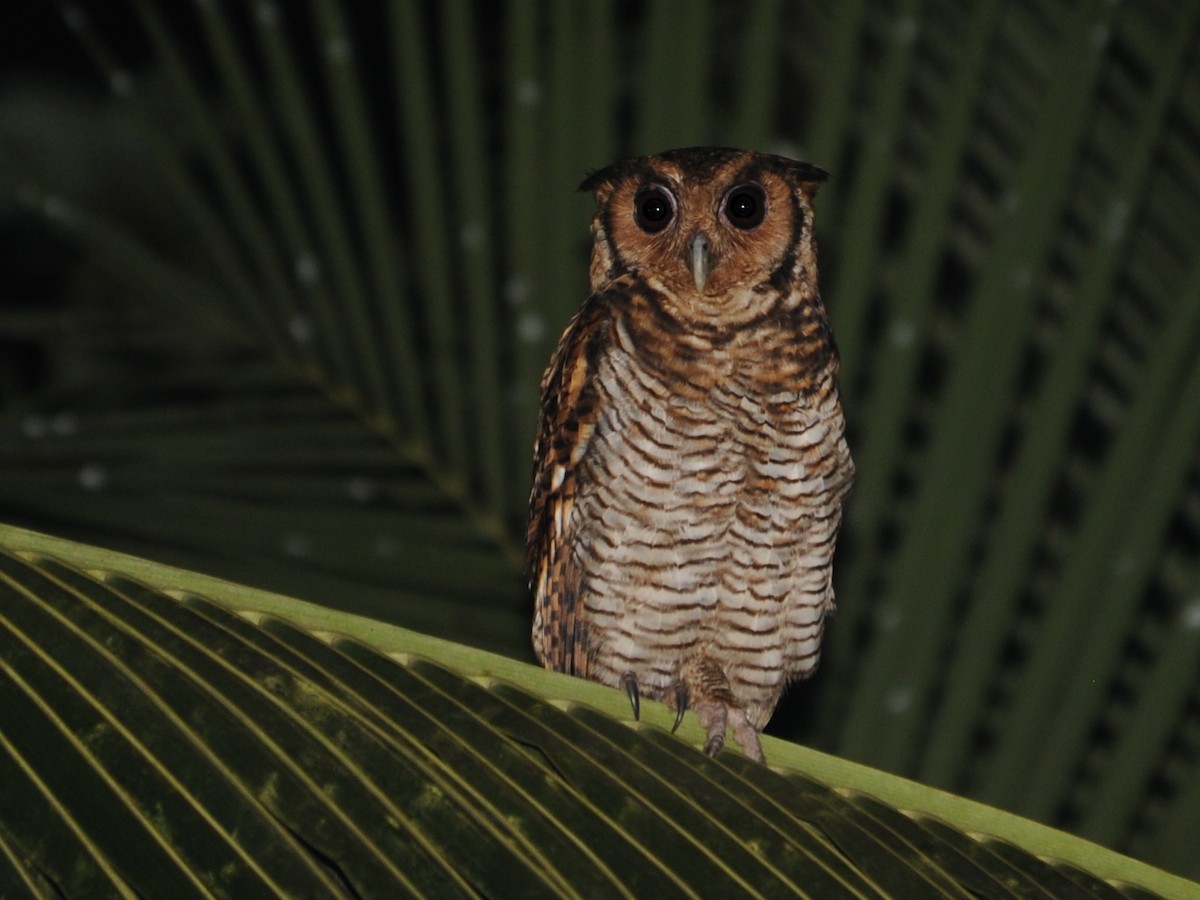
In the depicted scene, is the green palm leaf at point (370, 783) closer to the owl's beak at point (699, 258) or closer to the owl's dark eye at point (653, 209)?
the owl's beak at point (699, 258)

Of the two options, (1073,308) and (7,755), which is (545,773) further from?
(1073,308)

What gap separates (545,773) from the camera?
97 cm

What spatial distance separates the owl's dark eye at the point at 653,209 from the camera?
2035 mm

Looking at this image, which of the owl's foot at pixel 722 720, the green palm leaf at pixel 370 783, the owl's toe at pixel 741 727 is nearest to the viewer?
the green palm leaf at pixel 370 783

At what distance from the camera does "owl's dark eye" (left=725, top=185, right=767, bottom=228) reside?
2.03 metres

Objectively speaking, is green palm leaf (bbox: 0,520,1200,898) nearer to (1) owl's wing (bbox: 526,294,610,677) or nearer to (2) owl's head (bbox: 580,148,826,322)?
(1) owl's wing (bbox: 526,294,610,677)

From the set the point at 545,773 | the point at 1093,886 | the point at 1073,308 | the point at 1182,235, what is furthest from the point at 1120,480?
the point at 545,773

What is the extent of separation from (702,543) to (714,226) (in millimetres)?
494

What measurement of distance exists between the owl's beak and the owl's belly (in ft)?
0.70

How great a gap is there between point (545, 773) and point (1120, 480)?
102 centimetres

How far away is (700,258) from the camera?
6.51 ft

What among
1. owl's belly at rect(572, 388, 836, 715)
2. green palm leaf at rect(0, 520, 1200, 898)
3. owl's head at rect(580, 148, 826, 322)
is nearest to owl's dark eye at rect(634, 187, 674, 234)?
owl's head at rect(580, 148, 826, 322)

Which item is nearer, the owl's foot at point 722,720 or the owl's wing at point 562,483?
the owl's foot at point 722,720

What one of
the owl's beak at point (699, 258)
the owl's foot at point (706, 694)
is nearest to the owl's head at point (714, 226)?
the owl's beak at point (699, 258)
